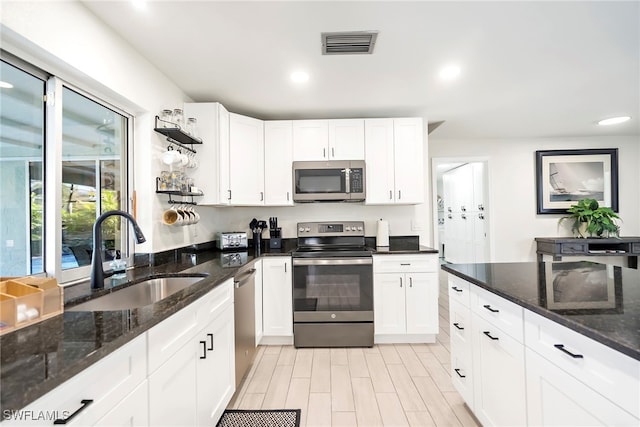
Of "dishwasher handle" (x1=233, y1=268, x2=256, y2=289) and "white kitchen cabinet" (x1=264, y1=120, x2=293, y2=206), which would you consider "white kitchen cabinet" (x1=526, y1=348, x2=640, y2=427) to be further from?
"white kitchen cabinet" (x1=264, y1=120, x2=293, y2=206)

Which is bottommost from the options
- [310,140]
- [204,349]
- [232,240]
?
[204,349]

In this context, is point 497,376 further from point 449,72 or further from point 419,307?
point 449,72

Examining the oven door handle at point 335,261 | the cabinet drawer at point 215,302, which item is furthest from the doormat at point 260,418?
the oven door handle at point 335,261

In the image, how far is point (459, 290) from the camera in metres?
1.80

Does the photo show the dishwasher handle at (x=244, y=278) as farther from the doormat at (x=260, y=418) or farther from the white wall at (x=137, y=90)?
the doormat at (x=260, y=418)

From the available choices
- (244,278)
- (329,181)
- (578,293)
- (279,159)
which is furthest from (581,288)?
(279,159)

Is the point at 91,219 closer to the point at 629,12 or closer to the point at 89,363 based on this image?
the point at 89,363

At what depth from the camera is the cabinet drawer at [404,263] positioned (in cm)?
285

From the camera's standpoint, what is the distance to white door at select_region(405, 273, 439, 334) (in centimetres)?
285

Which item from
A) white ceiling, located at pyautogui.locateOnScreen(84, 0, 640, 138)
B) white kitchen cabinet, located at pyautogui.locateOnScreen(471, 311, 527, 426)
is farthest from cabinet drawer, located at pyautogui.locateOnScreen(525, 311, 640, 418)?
white ceiling, located at pyautogui.locateOnScreen(84, 0, 640, 138)

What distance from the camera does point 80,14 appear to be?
1.56m

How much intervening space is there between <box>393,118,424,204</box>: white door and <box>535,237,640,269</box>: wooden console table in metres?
2.38

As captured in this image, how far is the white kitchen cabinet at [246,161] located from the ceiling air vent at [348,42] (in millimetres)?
1260

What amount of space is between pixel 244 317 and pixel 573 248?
435 centimetres
